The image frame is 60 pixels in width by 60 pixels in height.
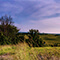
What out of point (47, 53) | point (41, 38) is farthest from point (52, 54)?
point (41, 38)

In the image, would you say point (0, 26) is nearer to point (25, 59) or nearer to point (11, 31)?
point (11, 31)

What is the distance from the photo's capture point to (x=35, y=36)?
31.0 feet

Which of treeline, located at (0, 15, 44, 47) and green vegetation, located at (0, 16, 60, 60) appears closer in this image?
green vegetation, located at (0, 16, 60, 60)

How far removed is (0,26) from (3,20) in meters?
0.98

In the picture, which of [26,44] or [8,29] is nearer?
[26,44]

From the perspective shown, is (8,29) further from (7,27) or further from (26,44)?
(26,44)

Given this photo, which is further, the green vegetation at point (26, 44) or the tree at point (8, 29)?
the tree at point (8, 29)

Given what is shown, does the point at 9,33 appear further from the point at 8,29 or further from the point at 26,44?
the point at 26,44

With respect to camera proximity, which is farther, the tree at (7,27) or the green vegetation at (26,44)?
the tree at (7,27)

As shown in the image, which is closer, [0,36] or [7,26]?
[0,36]

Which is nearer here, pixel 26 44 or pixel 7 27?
pixel 26 44

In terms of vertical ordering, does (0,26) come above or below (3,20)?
below

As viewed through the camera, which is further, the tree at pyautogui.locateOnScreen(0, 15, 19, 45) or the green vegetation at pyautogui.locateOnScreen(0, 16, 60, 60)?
the tree at pyautogui.locateOnScreen(0, 15, 19, 45)

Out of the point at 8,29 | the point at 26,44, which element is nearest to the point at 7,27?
the point at 8,29
